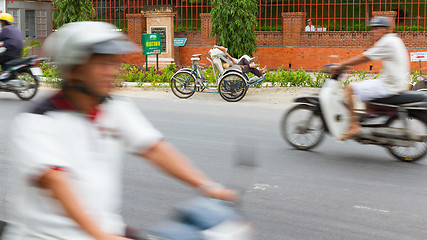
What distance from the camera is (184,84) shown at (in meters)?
15.2

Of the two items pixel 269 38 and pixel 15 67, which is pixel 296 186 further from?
pixel 269 38

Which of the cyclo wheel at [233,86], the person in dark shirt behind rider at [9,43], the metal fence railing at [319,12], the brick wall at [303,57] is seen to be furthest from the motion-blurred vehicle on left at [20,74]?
the brick wall at [303,57]

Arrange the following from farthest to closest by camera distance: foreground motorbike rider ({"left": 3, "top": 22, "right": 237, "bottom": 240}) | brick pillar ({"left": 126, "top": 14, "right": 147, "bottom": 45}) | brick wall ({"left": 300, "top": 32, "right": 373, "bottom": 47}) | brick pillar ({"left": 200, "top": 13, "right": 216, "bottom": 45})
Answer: brick pillar ({"left": 126, "top": 14, "right": 147, "bottom": 45}), brick pillar ({"left": 200, "top": 13, "right": 216, "bottom": 45}), brick wall ({"left": 300, "top": 32, "right": 373, "bottom": 47}), foreground motorbike rider ({"left": 3, "top": 22, "right": 237, "bottom": 240})

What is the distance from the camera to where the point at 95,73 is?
88.4 inches

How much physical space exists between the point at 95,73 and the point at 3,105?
11167mm

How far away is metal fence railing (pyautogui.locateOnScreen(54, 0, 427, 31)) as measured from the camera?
27.8m

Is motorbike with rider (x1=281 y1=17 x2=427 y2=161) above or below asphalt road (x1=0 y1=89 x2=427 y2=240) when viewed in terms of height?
above

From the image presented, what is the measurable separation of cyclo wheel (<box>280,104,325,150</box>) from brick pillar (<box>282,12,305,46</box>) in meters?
19.4

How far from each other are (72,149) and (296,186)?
15.6ft

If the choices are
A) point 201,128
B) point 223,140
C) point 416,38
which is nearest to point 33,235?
point 223,140

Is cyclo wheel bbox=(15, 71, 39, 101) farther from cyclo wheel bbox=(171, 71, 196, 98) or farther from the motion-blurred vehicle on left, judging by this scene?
cyclo wheel bbox=(171, 71, 196, 98)

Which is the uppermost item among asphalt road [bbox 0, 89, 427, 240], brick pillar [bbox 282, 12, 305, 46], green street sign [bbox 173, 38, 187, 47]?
brick pillar [bbox 282, 12, 305, 46]

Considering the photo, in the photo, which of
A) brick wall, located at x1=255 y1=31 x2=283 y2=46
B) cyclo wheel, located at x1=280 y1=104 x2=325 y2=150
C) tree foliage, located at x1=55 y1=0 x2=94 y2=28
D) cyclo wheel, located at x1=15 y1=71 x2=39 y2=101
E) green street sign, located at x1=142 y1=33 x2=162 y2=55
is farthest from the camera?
brick wall, located at x1=255 y1=31 x2=283 y2=46

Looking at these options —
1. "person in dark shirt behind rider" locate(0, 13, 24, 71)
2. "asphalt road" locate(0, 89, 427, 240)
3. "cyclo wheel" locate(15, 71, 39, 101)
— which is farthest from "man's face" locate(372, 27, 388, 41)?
"person in dark shirt behind rider" locate(0, 13, 24, 71)
